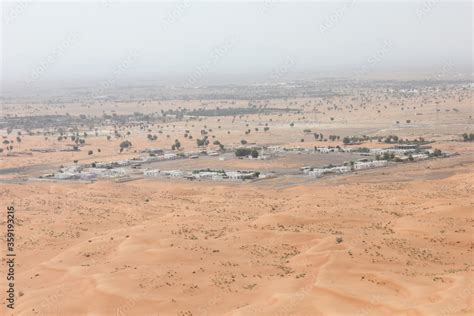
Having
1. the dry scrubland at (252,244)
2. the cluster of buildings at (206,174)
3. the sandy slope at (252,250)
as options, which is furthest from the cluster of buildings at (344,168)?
the sandy slope at (252,250)

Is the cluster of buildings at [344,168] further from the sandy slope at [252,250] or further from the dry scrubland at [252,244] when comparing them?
the sandy slope at [252,250]

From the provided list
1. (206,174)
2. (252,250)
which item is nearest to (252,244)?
(252,250)

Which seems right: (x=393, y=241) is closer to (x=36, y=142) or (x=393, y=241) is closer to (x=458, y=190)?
(x=458, y=190)

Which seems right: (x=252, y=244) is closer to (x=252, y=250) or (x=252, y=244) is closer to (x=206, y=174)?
(x=252, y=250)

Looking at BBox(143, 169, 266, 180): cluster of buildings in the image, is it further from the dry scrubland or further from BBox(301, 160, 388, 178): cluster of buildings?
BBox(301, 160, 388, 178): cluster of buildings

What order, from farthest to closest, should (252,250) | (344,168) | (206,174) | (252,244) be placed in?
1. (344,168)
2. (206,174)
3. (252,244)
4. (252,250)

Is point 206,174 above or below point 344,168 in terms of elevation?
below

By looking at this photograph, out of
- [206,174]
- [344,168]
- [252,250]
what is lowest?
[252,250]
